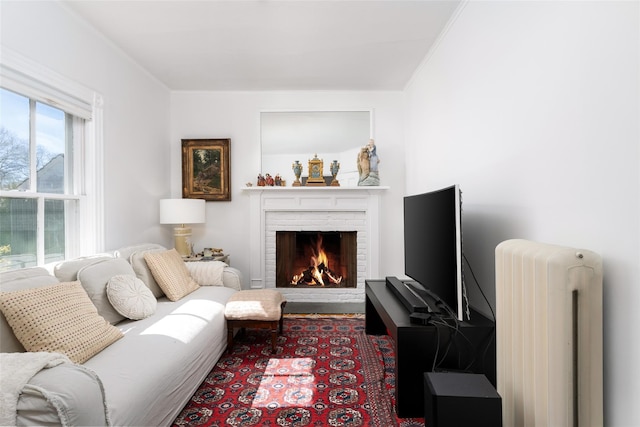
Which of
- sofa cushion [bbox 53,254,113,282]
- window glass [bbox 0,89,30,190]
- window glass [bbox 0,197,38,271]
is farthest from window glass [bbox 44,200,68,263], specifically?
sofa cushion [bbox 53,254,113,282]

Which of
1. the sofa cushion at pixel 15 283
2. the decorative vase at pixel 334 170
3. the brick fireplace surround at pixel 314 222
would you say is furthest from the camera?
the brick fireplace surround at pixel 314 222

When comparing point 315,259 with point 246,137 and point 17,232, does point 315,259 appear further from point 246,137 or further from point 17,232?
point 17,232

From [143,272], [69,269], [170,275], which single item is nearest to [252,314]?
[170,275]

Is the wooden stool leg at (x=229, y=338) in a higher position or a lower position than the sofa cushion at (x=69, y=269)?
lower

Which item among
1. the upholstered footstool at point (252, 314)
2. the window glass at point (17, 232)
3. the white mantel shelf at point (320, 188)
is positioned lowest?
the upholstered footstool at point (252, 314)

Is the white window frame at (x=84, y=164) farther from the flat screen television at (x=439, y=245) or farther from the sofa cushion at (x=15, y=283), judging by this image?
the flat screen television at (x=439, y=245)

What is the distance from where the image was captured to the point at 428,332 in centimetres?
184

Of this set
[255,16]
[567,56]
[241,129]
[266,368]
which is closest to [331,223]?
[241,129]

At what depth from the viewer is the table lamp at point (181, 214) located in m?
3.60

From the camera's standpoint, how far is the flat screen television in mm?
1804

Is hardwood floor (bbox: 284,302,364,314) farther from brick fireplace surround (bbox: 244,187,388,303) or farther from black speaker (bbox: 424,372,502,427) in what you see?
black speaker (bbox: 424,372,502,427)

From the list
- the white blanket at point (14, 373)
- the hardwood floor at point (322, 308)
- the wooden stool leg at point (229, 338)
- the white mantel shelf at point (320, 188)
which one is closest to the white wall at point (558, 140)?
the white mantel shelf at point (320, 188)

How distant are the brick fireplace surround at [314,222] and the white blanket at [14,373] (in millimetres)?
2890

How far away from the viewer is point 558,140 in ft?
4.83
